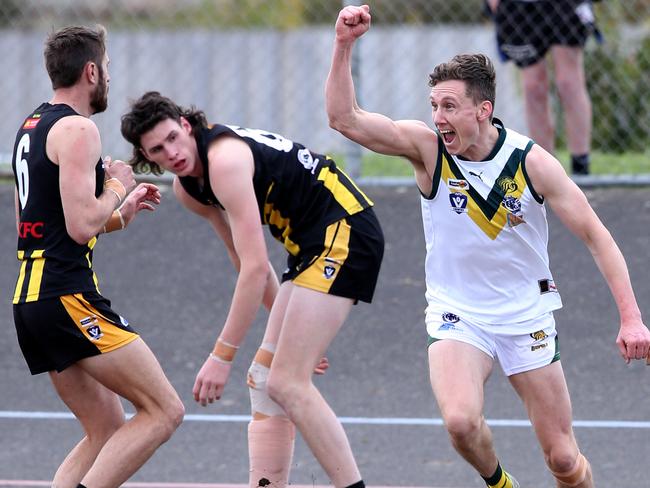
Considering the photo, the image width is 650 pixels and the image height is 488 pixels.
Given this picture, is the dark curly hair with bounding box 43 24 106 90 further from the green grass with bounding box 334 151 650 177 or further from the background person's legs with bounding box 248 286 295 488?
the green grass with bounding box 334 151 650 177

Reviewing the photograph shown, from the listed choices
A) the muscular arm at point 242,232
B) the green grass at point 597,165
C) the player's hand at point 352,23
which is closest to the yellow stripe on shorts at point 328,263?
the muscular arm at point 242,232

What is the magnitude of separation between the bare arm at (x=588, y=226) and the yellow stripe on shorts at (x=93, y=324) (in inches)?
68.0

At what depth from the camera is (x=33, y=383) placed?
7.49 meters

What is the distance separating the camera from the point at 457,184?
16.1ft

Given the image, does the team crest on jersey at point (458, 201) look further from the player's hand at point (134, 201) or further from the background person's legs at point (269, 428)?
the player's hand at point (134, 201)

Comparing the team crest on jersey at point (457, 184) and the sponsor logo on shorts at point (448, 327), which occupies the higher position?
the team crest on jersey at point (457, 184)

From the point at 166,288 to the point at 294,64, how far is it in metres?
4.74

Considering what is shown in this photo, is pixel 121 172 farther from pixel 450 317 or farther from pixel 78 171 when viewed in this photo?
pixel 450 317

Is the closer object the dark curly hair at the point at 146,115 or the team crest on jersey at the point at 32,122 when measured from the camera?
the team crest on jersey at the point at 32,122

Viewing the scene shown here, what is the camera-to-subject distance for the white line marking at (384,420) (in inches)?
264

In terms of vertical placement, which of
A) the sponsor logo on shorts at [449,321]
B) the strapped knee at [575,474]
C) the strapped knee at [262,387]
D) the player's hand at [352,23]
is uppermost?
the player's hand at [352,23]

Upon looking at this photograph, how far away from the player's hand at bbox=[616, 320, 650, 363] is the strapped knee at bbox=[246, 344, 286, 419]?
146 centimetres

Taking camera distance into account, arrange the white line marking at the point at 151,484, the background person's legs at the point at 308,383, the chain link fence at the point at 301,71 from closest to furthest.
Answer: the background person's legs at the point at 308,383 → the white line marking at the point at 151,484 → the chain link fence at the point at 301,71

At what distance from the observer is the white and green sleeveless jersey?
16.0 feet
